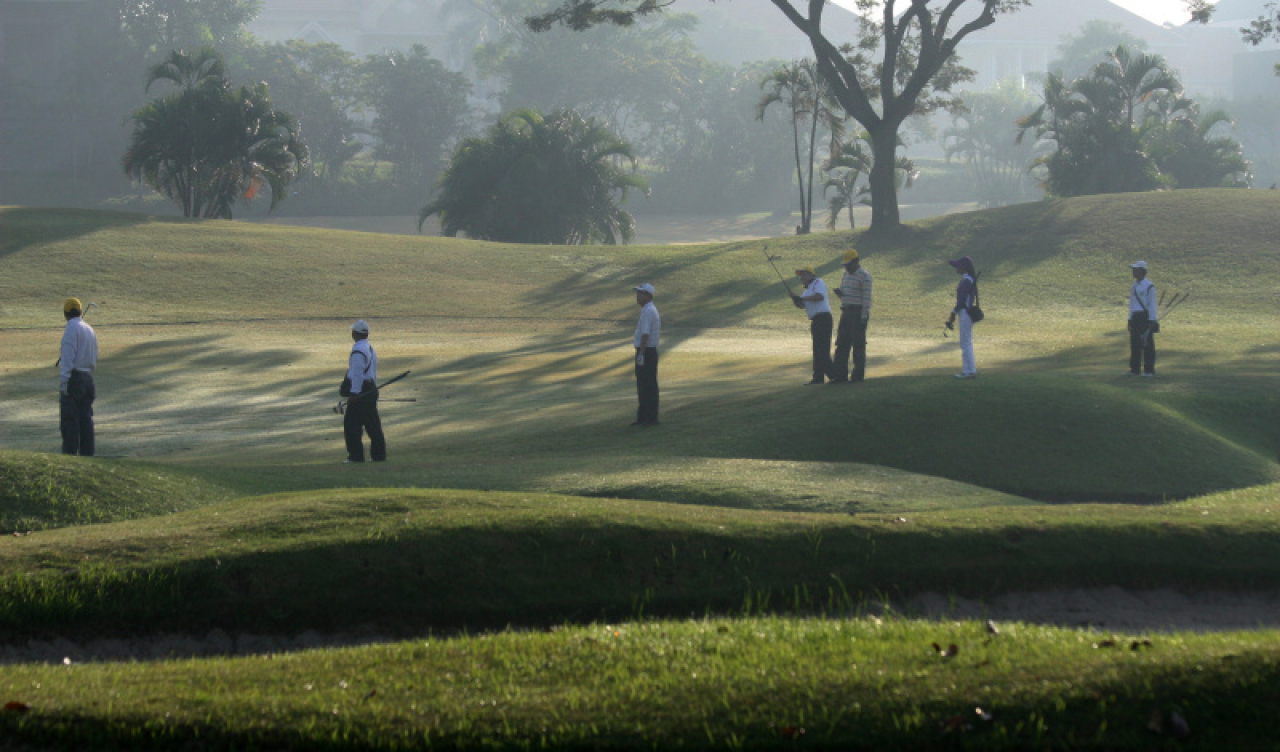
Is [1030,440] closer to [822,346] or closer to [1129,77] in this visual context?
[822,346]

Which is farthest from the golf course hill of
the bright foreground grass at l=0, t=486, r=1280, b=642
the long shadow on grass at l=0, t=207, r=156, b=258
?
the bright foreground grass at l=0, t=486, r=1280, b=642

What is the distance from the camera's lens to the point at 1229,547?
450 inches

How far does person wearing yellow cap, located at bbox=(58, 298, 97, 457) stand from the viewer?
A: 17328 mm

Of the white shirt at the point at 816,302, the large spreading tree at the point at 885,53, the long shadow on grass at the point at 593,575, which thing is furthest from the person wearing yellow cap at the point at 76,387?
the large spreading tree at the point at 885,53

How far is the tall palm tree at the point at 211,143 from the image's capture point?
51.7 m

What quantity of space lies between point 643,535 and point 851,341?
37.9 feet

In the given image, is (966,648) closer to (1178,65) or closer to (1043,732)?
(1043,732)

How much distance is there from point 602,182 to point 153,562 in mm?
53110

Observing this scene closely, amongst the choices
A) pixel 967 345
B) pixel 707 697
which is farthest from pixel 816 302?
pixel 707 697

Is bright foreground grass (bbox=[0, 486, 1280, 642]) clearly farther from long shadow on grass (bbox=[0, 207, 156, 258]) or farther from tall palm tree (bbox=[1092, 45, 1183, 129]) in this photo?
tall palm tree (bbox=[1092, 45, 1183, 129])

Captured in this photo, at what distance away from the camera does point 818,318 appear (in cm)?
2189

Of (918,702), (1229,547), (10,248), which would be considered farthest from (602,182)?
(918,702)

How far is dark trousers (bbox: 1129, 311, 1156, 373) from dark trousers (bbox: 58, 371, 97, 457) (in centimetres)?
1747

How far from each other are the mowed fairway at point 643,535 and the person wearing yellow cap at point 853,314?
3.14 feet
